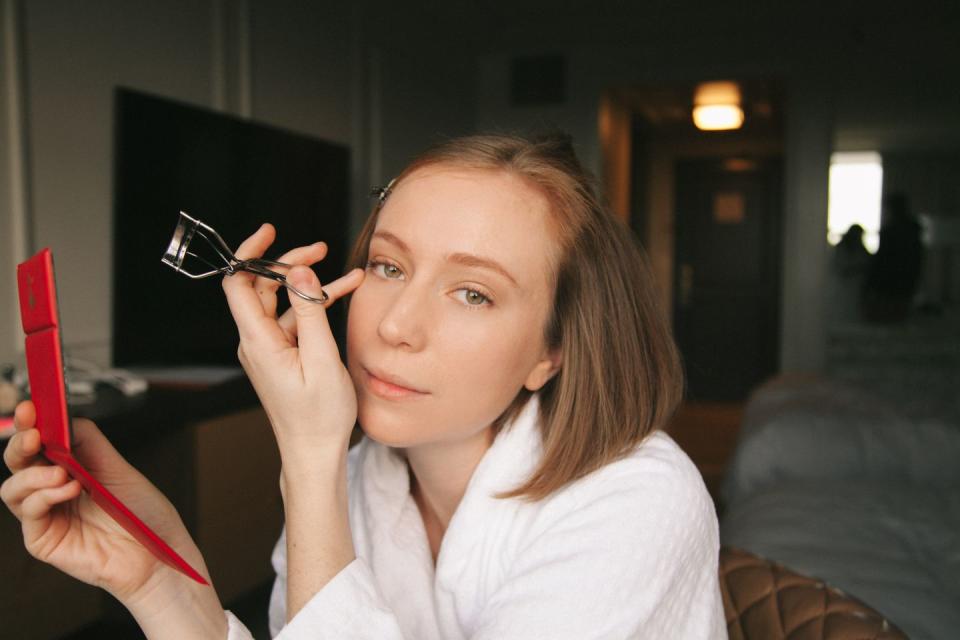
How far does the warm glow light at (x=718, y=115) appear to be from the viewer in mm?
6332

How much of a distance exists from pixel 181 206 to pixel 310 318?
2097mm

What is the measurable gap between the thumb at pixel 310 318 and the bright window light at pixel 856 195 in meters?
5.12

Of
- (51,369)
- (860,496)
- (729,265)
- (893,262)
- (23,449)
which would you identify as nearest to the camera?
(51,369)

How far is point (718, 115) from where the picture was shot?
6406 mm

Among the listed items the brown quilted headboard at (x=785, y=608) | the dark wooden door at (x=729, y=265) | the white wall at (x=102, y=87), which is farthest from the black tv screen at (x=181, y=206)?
the dark wooden door at (x=729, y=265)

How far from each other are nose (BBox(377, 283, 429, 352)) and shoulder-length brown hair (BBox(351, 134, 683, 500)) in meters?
0.17

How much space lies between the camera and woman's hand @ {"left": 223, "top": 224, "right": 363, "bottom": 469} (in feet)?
2.26

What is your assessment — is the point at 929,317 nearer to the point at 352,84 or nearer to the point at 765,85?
the point at 765,85

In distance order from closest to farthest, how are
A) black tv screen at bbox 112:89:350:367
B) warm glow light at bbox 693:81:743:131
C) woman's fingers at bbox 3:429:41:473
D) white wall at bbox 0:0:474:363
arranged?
woman's fingers at bbox 3:429:41:473, white wall at bbox 0:0:474:363, black tv screen at bbox 112:89:350:367, warm glow light at bbox 693:81:743:131

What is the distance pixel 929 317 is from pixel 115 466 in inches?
202

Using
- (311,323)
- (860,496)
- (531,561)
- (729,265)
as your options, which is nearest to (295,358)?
(311,323)

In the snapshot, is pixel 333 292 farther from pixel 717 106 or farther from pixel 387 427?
pixel 717 106

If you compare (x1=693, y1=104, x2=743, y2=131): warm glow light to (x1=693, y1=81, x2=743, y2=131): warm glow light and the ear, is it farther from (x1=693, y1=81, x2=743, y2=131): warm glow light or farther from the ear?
the ear

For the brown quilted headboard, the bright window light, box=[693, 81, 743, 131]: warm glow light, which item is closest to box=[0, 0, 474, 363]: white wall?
the brown quilted headboard
